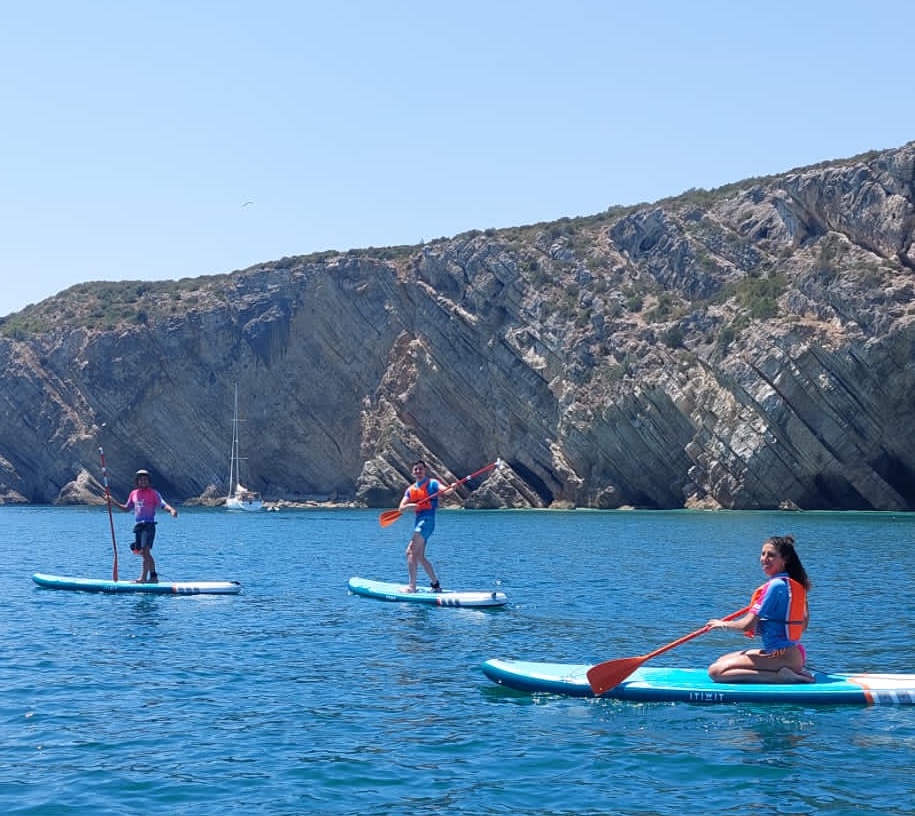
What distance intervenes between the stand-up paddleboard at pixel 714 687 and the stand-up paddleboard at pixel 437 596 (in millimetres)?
7917

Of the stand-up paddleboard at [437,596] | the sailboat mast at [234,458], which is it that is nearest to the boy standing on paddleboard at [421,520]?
the stand-up paddleboard at [437,596]

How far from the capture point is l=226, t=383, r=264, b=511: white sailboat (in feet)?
274

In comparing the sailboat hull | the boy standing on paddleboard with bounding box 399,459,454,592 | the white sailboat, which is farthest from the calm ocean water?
the white sailboat

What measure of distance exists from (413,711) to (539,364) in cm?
6662

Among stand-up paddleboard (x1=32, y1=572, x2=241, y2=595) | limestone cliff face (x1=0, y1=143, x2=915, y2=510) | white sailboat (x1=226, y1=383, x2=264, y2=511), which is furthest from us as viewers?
white sailboat (x1=226, y1=383, x2=264, y2=511)

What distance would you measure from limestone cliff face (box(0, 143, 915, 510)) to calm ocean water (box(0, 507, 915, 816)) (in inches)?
1461

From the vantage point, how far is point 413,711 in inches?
520

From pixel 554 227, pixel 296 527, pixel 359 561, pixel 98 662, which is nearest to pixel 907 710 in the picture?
pixel 98 662

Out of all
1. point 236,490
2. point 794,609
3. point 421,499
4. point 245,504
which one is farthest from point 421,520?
point 236,490

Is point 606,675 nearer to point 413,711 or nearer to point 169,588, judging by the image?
point 413,711

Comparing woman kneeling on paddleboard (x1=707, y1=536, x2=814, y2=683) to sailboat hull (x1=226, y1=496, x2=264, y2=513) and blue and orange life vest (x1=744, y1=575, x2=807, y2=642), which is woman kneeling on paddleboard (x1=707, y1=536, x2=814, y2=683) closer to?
blue and orange life vest (x1=744, y1=575, x2=807, y2=642)

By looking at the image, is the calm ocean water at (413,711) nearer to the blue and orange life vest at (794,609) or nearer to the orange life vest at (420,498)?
the blue and orange life vest at (794,609)

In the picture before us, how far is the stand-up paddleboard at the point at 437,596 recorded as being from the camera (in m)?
22.4

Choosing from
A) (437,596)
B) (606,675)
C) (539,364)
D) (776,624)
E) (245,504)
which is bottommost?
(245,504)
